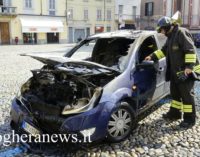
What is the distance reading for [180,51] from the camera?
478cm

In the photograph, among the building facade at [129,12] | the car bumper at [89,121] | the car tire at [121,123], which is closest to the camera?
the car bumper at [89,121]

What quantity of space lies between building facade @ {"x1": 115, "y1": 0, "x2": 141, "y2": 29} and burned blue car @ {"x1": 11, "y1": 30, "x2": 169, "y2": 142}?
42.6 metres

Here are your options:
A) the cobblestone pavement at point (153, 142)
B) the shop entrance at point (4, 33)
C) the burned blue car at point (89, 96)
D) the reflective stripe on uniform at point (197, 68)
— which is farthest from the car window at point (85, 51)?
the shop entrance at point (4, 33)

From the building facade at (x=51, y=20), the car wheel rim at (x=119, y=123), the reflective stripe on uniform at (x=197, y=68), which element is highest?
the building facade at (x=51, y=20)

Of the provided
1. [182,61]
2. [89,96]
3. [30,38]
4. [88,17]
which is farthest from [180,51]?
[88,17]

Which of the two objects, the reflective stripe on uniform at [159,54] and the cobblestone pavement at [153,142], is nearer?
the cobblestone pavement at [153,142]

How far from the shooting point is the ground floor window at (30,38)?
124ft

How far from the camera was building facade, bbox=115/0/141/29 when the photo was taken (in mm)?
46656

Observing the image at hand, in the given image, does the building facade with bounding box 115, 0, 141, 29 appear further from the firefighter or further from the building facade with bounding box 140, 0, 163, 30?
the firefighter

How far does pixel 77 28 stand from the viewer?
42125 mm

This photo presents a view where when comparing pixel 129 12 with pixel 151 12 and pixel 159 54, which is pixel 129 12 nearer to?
pixel 151 12

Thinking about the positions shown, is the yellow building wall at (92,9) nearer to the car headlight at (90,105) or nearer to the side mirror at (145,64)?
the side mirror at (145,64)

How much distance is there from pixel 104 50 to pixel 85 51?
1.45 feet

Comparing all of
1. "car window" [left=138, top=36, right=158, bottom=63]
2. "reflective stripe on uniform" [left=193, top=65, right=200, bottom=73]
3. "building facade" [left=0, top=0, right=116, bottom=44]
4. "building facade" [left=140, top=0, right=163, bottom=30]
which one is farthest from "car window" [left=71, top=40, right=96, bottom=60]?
"building facade" [left=140, top=0, right=163, bottom=30]
